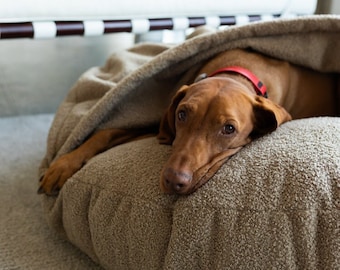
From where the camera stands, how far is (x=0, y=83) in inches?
89.8

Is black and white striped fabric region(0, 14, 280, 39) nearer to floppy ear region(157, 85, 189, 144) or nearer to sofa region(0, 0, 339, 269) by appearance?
sofa region(0, 0, 339, 269)

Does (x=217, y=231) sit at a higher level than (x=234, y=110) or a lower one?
lower

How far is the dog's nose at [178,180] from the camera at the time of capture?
3.30 feet

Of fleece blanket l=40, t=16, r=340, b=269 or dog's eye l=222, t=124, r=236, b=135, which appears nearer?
fleece blanket l=40, t=16, r=340, b=269

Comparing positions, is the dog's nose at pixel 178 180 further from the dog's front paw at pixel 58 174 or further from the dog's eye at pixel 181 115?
the dog's front paw at pixel 58 174

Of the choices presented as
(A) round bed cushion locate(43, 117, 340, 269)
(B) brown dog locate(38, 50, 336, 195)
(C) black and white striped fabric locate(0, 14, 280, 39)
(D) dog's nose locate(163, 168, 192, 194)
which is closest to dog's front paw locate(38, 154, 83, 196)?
(B) brown dog locate(38, 50, 336, 195)

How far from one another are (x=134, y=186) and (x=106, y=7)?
98cm

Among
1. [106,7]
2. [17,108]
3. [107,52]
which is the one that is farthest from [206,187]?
[107,52]

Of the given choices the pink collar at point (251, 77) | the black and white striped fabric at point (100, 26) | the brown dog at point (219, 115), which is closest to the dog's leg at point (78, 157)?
the brown dog at point (219, 115)

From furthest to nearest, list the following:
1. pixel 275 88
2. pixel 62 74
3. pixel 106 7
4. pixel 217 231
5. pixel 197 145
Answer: pixel 62 74 → pixel 106 7 → pixel 275 88 → pixel 197 145 → pixel 217 231

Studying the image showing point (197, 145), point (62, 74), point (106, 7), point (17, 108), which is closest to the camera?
point (197, 145)

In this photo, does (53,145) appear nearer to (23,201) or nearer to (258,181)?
(23,201)

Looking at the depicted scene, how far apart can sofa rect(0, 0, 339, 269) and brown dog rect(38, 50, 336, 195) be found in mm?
44

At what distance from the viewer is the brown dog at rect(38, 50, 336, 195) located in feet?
3.49
